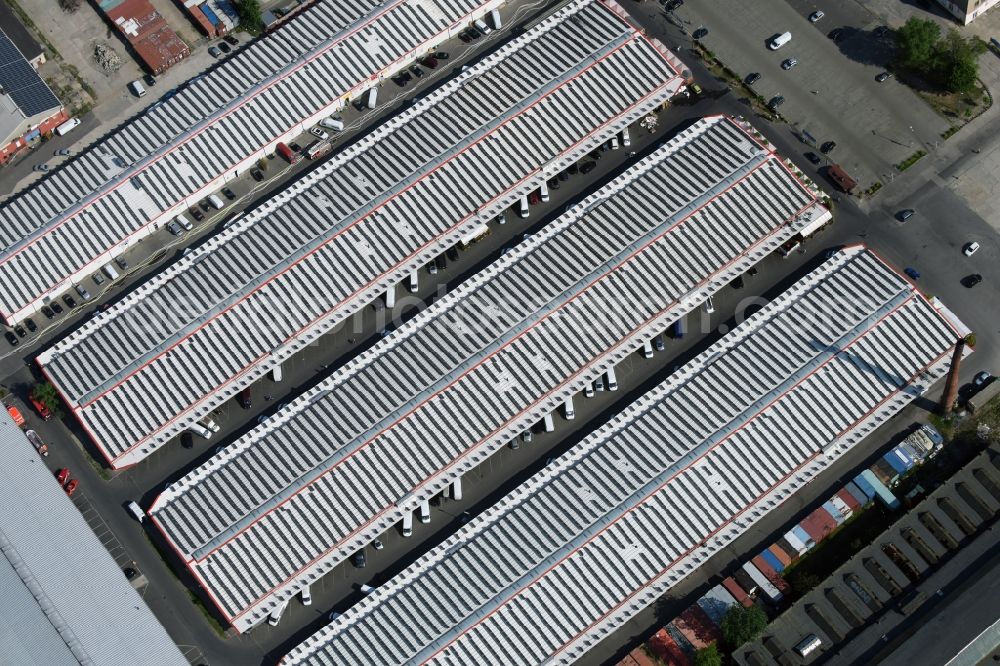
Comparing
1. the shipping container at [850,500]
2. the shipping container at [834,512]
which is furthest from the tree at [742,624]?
the shipping container at [850,500]

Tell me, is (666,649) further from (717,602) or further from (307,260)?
(307,260)

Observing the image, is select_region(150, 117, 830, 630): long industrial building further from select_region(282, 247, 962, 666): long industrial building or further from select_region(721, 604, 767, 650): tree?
select_region(721, 604, 767, 650): tree

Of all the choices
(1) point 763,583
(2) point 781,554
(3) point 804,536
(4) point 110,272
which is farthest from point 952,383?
(4) point 110,272

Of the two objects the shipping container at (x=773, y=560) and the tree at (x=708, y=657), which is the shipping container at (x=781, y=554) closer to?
the shipping container at (x=773, y=560)

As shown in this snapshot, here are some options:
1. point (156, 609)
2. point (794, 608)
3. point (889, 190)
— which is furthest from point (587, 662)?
point (889, 190)

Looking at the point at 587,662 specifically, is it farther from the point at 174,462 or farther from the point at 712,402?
the point at 174,462
